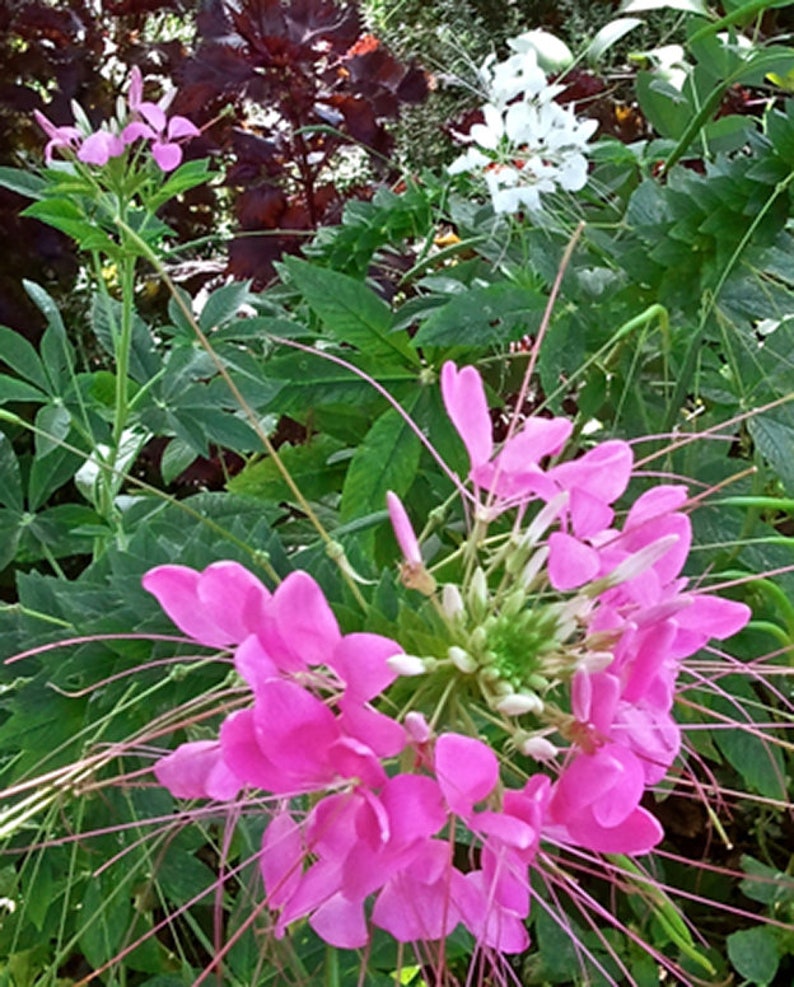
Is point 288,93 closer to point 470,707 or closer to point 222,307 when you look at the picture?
point 222,307

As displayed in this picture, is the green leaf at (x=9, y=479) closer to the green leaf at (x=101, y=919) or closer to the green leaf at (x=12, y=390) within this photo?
the green leaf at (x=12, y=390)

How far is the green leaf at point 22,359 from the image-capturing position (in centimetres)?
60

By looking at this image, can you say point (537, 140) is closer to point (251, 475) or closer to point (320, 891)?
point (251, 475)

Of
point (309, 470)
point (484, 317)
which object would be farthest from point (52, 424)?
point (484, 317)

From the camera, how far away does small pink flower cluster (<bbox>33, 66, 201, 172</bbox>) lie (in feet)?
1.82

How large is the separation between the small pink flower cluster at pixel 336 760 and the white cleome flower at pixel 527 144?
41 cm

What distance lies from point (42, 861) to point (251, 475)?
0.23 m

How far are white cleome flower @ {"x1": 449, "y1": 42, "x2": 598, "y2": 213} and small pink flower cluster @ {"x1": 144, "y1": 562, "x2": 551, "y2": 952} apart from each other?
41cm

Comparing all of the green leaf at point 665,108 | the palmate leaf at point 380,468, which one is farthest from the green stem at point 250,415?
the green leaf at point 665,108

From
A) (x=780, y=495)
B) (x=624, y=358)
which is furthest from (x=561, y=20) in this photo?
(x=624, y=358)

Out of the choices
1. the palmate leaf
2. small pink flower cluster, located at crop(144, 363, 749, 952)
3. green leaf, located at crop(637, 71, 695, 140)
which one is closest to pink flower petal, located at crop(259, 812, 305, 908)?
small pink flower cluster, located at crop(144, 363, 749, 952)

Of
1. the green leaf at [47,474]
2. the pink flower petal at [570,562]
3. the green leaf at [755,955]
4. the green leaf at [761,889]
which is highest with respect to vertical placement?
the pink flower petal at [570,562]

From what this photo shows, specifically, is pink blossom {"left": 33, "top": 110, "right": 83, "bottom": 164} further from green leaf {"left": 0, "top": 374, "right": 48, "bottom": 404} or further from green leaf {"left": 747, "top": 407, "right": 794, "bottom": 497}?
green leaf {"left": 747, "top": 407, "right": 794, "bottom": 497}

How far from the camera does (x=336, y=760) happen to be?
0.22 meters
